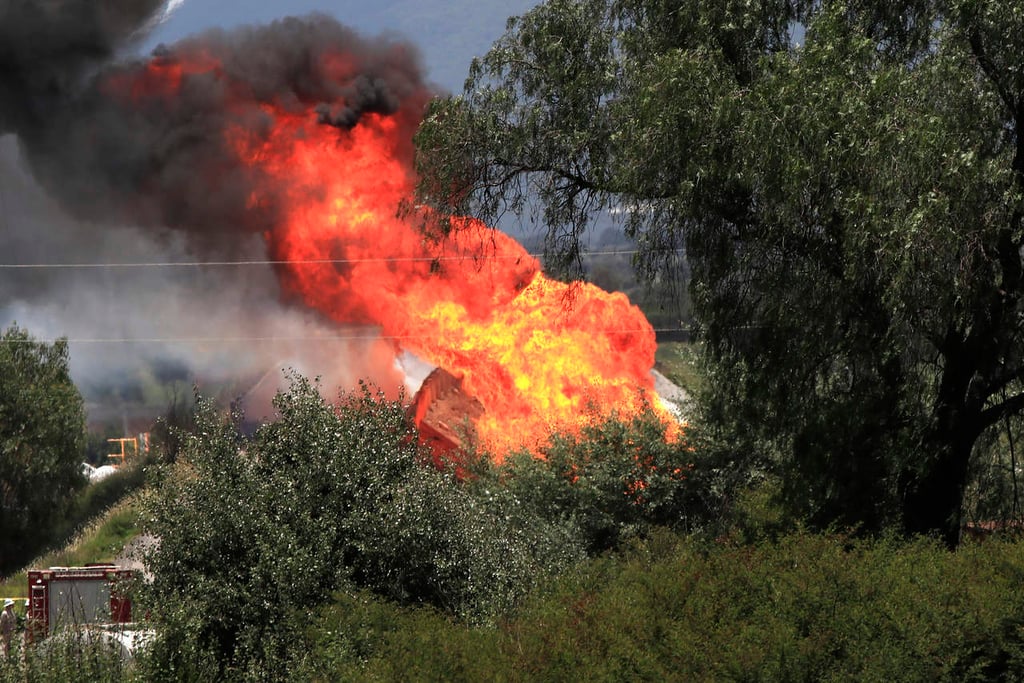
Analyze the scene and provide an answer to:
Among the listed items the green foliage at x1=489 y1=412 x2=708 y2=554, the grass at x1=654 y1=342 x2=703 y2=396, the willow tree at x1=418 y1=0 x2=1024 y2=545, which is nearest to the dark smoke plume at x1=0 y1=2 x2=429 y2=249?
the grass at x1=654 y1=342 x2=703 y2=396

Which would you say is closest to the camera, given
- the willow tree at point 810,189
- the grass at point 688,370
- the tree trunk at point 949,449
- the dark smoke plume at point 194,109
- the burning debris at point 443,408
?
the willow tree at point 810,189

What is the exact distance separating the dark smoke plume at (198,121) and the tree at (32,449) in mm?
7804

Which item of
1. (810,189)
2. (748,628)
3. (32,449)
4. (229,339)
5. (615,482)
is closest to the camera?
(748,628)

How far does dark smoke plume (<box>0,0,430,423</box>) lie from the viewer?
42156 mm

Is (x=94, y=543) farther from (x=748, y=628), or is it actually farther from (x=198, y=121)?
(x=748, y=628)

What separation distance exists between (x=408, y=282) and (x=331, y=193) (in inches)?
149

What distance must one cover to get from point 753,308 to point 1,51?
4111 centimetres

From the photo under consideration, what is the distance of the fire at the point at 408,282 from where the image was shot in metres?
37.5

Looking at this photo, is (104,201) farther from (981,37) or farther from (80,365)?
(981,37)

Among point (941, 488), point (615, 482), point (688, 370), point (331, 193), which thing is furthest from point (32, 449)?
point (941, 488)

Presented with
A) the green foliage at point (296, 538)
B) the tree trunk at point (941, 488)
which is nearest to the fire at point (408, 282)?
the green foliage at point (296, 538)

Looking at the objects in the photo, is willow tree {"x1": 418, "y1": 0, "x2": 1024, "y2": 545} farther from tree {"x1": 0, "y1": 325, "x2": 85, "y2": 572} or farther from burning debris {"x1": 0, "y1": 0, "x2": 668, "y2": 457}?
tree {"x1": 0, "y1": 325, "x2": 85, "y2": 572}

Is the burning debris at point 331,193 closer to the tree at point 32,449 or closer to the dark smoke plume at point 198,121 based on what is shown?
the dark smoke plume at point 198,121

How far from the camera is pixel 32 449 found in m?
55.8
